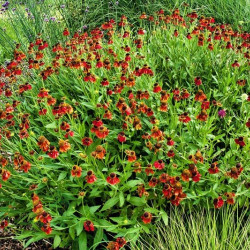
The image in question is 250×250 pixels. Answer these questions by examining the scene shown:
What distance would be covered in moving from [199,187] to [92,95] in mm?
1005

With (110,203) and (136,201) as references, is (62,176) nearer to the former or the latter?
(110,203)

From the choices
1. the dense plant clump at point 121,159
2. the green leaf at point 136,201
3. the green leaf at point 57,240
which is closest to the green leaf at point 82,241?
the dense plant clump at point 121,159

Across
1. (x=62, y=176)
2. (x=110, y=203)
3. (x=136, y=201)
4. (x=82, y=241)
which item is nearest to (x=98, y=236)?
(x=82, y=241)

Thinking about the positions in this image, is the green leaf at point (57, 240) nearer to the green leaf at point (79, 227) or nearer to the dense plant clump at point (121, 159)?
the dense plant clump at point (121, 159)

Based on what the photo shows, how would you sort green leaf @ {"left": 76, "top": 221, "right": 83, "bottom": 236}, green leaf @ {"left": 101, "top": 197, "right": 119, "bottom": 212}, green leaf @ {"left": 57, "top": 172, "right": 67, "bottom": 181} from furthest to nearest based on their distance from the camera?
1. green leaf @ {"left": 57, "top": 172, "right": 67, "bottom": 181}
2. green leaf @ {"left": 101, "top": 197, "right": 119, "bottom": 212}
3. green leaf @ {"left": 76, "top": 221, "right": 83, "bottom": 236}

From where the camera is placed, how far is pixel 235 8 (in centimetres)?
501

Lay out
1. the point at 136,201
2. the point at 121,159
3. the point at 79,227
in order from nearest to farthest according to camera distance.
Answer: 1. the point at 79,227
2. the point at 136,201
3. the point at 121,159

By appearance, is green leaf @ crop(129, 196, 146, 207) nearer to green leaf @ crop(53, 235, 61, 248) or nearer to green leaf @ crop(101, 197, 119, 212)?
green leaf @ crop(101, 197, 119, 212)

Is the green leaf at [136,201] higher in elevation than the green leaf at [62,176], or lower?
lower

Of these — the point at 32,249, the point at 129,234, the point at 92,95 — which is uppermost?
the point at 92,95

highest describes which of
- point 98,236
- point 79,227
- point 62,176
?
point 62,176

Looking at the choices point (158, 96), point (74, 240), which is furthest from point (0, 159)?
point (158, 96)

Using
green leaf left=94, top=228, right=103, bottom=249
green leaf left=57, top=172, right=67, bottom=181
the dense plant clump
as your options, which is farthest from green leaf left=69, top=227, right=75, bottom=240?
green leaf left=57, top=172, right=67, bottom=181

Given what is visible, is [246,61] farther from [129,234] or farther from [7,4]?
[7,4]
